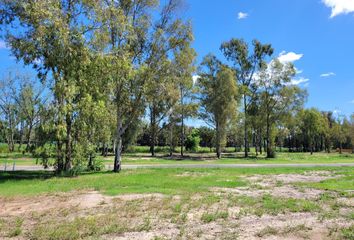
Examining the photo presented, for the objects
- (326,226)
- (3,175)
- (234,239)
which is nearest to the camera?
(234,239)

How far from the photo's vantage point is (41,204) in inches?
490

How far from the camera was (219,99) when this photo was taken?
50531 millimetres

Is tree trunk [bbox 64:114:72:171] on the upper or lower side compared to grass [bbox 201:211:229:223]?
upper

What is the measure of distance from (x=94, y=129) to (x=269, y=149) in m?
37.4

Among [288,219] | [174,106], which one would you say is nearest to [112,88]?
[288,219]

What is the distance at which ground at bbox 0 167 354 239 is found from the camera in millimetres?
8453

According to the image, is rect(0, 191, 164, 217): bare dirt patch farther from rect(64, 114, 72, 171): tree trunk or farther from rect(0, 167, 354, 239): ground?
rect(64, 114, 72, 171): tree trunk

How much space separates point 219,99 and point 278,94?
13756 millimetres

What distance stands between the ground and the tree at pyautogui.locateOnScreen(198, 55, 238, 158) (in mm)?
33215

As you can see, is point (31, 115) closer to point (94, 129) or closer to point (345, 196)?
point (94, 129)

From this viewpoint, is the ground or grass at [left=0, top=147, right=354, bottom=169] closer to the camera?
the ground

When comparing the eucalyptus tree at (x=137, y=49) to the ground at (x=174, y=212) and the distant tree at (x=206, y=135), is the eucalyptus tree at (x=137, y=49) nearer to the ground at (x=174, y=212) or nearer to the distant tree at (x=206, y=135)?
the ground at (x=174, y=212)

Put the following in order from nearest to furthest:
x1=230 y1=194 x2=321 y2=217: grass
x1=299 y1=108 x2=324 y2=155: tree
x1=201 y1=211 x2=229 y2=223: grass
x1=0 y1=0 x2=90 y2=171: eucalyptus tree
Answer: x1=201 y1=211 x2=229 y2=223: grass
x1=230 y1=194 x2=321 y2=217: grass
x1=0 y1=0 x2=90 y2=171: eucalyptus tree
x1=299 y1=108 x2=324 y2=155: tree

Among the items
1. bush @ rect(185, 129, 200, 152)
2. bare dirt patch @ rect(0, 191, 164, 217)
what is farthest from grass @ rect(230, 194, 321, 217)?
bush @ rect(185, 129, 200, 152)
